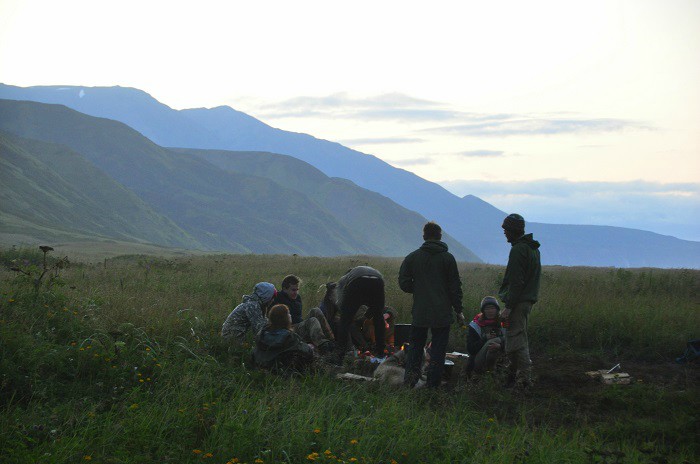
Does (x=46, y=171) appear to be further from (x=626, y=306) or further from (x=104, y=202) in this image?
(x=626, y=306)

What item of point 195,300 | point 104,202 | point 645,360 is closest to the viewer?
point 645,360

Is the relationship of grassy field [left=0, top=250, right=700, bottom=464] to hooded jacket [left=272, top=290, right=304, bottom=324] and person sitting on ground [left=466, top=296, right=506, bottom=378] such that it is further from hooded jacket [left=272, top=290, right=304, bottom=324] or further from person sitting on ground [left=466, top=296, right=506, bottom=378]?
hooded jacket [left=272, top=290, right=304, bottom=324]

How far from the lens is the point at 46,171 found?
122938 millimetres

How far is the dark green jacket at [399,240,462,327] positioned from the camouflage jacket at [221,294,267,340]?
1985mm

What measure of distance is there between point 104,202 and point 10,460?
135 metres

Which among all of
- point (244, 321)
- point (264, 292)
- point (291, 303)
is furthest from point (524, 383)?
point (244, 321)

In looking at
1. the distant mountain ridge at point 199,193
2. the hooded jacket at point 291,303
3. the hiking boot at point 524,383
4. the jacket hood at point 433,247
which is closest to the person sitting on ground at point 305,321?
the hooded jacket at point 291,303

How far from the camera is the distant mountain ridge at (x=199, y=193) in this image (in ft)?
521

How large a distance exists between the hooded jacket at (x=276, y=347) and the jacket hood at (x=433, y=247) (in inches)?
71.6

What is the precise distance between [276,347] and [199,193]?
174 meters

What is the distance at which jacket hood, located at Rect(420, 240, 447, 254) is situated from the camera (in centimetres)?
801

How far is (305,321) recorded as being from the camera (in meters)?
9.52

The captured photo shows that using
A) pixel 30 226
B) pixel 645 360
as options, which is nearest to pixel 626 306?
pixel 645 360

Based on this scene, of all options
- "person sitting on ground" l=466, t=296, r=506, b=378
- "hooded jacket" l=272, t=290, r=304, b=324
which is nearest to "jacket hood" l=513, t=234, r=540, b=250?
"person sitting on ground" l=466, t=296, r=506, b=378
